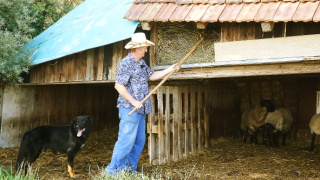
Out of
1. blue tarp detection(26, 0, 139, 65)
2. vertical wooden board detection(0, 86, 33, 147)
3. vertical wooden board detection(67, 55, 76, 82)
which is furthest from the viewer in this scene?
vertical wooden board detection(0, 86, 33, 147)

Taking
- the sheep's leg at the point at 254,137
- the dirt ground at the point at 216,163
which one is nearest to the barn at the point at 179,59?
the dirt ground at the point at 216,163

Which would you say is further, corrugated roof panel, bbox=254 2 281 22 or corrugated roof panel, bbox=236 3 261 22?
corrugated roof panel, bbox=236 3 261 22

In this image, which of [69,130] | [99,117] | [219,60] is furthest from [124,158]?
[99,117]

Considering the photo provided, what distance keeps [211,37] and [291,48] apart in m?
1.67

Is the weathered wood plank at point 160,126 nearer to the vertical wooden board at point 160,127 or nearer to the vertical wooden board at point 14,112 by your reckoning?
the vertical wooden board at point 160,127

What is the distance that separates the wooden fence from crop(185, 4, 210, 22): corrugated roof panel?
191 cm

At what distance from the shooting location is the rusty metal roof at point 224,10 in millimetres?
6088

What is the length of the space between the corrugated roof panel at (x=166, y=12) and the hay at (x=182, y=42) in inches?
19.5

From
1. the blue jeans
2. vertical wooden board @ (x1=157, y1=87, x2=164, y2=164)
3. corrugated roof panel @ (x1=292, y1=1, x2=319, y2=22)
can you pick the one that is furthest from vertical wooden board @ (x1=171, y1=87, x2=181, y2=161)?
corrugated roof panel @ (x1=292, y1=1, x2=319, y2=22)

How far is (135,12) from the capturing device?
7574 mm

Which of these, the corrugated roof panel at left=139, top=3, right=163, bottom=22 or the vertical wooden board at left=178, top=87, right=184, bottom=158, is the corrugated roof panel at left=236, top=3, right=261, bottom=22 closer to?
the corrugated roof panel at left=139, top=3, right=163, bottom=22

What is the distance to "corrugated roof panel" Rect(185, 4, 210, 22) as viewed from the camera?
6.84m

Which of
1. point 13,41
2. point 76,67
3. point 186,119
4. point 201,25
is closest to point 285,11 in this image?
point 201,25

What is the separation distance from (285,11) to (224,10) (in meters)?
1.07
